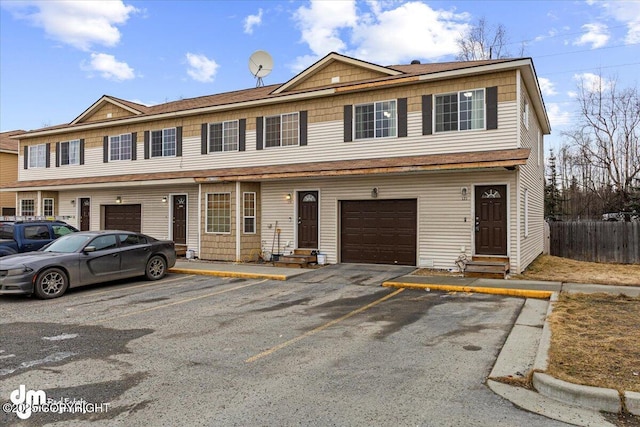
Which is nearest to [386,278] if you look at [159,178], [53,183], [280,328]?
[280,328]

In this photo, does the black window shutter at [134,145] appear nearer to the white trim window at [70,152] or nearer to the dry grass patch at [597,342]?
the white trim window at [70,152]

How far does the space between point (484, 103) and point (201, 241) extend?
10.6 meters

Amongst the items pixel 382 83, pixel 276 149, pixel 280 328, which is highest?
pixel 382 83

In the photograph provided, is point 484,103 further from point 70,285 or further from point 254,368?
point 70,285

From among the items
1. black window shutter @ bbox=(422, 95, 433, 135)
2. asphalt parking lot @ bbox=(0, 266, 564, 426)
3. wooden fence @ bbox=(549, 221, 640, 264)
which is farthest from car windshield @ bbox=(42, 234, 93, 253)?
wooden fence @ bbox=(549, 221, 640, 264)

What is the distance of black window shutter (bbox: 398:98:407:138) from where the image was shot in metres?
13.5

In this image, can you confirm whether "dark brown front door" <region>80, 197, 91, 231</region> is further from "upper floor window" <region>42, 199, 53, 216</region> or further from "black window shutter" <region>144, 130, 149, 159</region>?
"black window shutter" <region>144, 130, 149, 159</region>

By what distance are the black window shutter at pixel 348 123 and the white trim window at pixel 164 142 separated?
25.0ft

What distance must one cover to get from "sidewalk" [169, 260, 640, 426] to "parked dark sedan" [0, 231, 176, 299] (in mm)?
6400

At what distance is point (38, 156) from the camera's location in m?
22.2

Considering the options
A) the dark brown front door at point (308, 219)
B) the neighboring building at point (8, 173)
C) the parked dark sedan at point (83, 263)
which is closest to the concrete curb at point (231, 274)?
the parked dark sedan at point (83, 263)

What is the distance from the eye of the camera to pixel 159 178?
17188mm

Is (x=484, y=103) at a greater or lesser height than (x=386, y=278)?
greater

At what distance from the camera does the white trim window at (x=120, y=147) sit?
1922 cm
